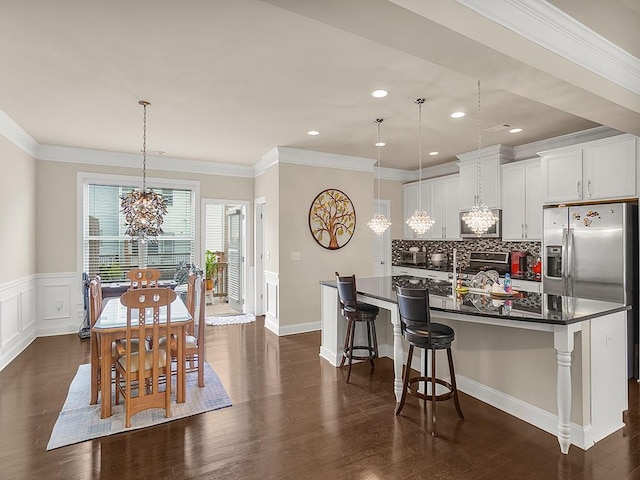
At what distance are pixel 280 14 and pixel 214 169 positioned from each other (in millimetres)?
4794

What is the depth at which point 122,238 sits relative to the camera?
6.18 metres

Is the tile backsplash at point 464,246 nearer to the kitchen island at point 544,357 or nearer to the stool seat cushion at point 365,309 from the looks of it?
the kitchen island at point 544,357

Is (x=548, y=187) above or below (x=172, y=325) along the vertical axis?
above

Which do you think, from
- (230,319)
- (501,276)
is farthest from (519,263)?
(230,319)

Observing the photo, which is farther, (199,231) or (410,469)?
(199,231)

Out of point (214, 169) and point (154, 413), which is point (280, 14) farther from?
point (214, 169)

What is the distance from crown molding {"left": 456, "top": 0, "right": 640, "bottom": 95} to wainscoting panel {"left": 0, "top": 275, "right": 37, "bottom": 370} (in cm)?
548

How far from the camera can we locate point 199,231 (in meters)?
6.66

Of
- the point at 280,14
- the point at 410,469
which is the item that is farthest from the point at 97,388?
the point at 280,14

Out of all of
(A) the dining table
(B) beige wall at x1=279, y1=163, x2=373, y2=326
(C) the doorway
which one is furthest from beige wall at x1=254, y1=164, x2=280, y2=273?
(A) the dining table

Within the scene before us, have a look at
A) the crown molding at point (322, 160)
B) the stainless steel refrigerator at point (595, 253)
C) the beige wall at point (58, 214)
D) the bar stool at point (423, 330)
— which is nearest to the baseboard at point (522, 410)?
the bar stool at point (423, 330)

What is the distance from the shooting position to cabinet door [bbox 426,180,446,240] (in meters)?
6.81

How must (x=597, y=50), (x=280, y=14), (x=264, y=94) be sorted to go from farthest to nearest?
1. (x=264, y=94)
2. (x=597, y=50)
3. (x=280, y=14)

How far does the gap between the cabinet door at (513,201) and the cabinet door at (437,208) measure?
1282 millimetres
